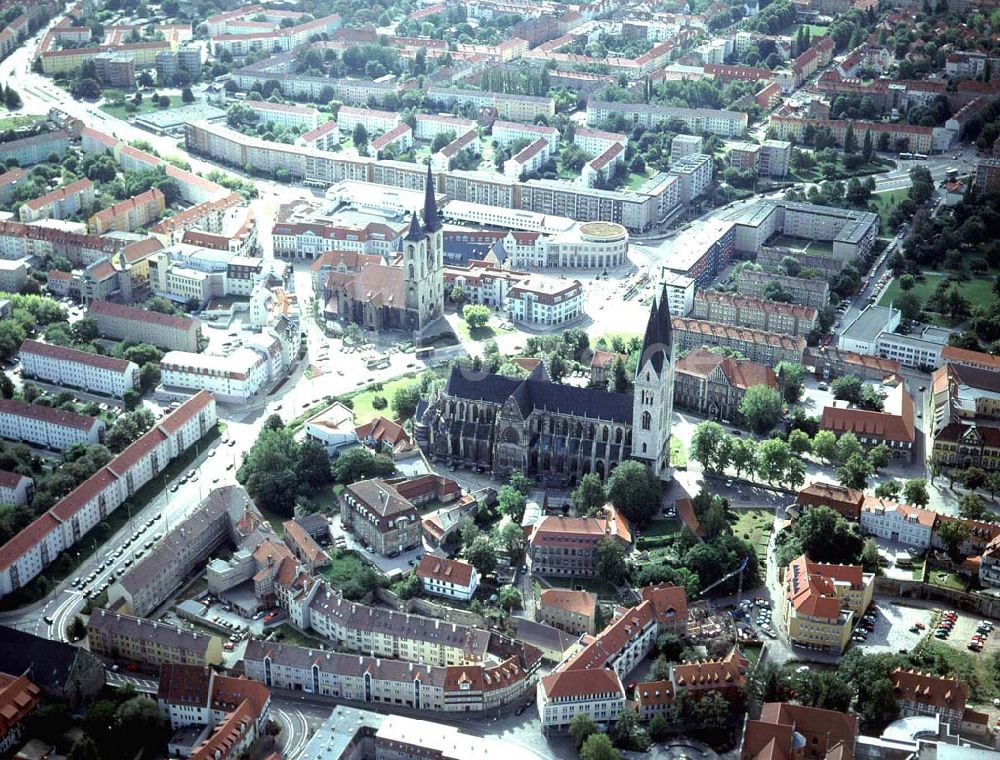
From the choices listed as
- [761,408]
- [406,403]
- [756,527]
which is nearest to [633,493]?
[756,527]

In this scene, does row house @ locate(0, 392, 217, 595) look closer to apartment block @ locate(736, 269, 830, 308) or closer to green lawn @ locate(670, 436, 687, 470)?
green lawn @ locate(670, 436, 687, 470)

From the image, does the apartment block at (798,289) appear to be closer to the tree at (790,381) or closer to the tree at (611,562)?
the tree at (790,381)

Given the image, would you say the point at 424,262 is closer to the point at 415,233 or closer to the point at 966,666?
the point at 415,233

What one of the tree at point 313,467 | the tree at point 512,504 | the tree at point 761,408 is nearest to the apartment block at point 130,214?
the tree at point 313,467

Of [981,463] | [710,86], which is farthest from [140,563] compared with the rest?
[710,86]

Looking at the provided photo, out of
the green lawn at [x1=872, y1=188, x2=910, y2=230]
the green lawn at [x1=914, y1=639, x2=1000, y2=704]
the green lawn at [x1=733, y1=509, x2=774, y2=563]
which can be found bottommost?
the green lawn at [x1=733, y1=509, x2=774, y2=563]

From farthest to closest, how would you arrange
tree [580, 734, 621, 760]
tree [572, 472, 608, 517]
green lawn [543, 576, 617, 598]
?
tree [572, 472, 608, 517]
green lawn [543, 576, 617, 598]
tree [580, 734, 621, 760]

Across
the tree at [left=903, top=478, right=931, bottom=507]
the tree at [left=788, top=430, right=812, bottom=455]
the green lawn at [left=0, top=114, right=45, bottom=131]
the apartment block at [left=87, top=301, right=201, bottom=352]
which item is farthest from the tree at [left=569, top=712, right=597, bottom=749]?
the green lawn at [left=0, top=114, right=45, bottom=131]

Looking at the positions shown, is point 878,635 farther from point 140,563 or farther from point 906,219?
point 906,219

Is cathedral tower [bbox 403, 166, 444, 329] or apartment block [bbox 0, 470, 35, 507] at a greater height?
cathedral tower [bbox 403, 166, 444, 329]
